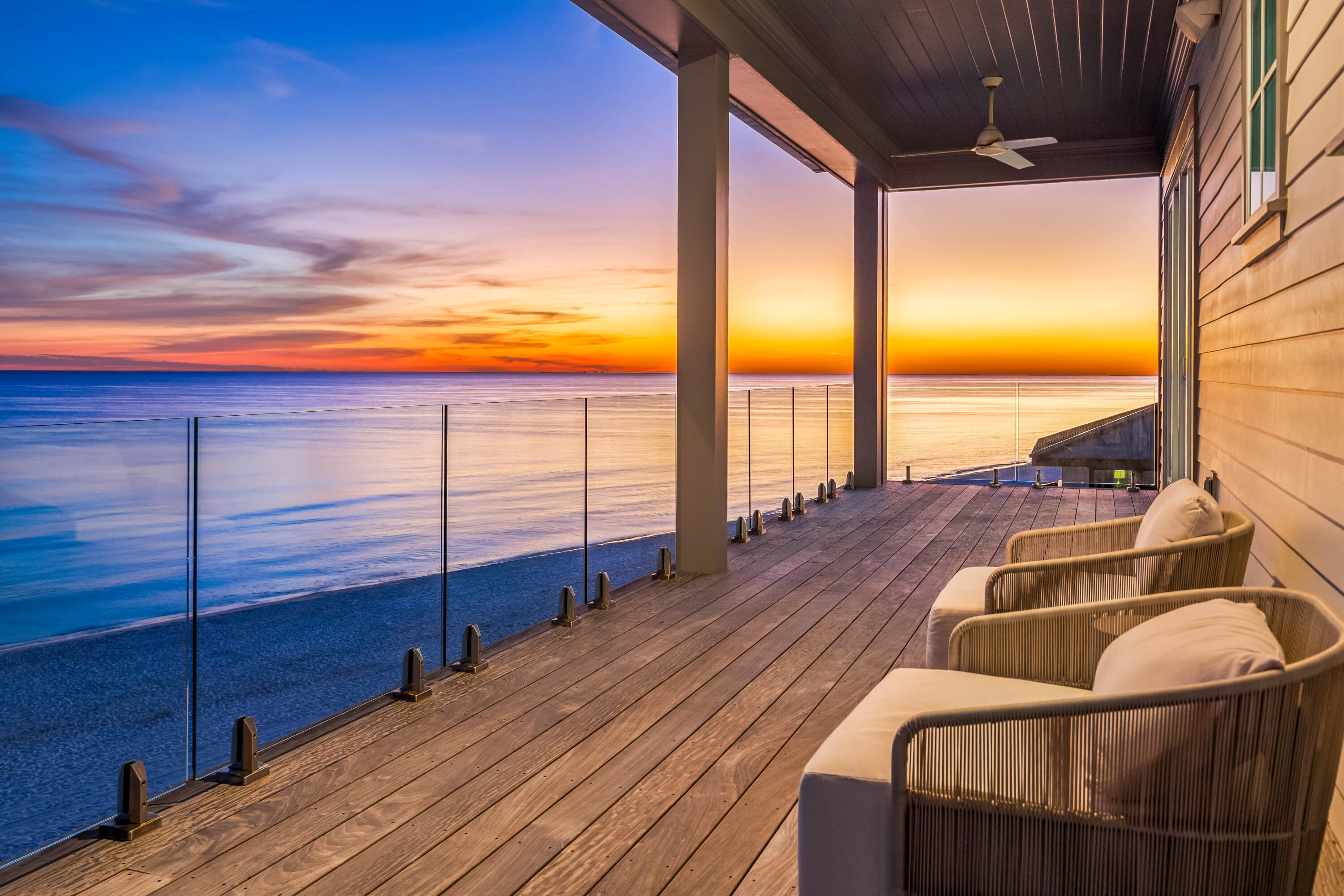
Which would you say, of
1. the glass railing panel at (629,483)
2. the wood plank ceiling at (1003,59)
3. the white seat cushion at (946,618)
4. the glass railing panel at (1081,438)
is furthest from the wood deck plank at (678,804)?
the glass railing panel at (1081,438)

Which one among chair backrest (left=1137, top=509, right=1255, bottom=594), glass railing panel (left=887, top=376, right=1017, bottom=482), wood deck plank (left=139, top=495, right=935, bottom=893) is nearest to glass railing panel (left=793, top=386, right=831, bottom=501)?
glass railing panel (left=887, top=376, right=1017, bottom=482)

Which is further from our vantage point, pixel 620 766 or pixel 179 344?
pixel 179 344

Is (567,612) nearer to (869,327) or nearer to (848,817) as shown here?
(848,817)

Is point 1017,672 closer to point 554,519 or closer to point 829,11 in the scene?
point 554,519

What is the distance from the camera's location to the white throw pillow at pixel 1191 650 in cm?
135

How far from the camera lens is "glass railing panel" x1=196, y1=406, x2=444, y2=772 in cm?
252

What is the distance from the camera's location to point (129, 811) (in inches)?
80.0

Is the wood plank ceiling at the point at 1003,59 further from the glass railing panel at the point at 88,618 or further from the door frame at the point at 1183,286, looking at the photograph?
the glass railing panel at the point at 88,618

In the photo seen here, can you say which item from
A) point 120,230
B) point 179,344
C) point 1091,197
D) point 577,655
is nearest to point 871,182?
point 1091,197

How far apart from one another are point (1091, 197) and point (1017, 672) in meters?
8.51

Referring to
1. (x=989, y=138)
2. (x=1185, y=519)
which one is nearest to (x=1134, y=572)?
(x=1185, y=519)

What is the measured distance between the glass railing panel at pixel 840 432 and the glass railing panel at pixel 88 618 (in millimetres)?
6397

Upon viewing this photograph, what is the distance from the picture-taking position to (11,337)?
15.0m

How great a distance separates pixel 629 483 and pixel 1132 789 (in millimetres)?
4166
